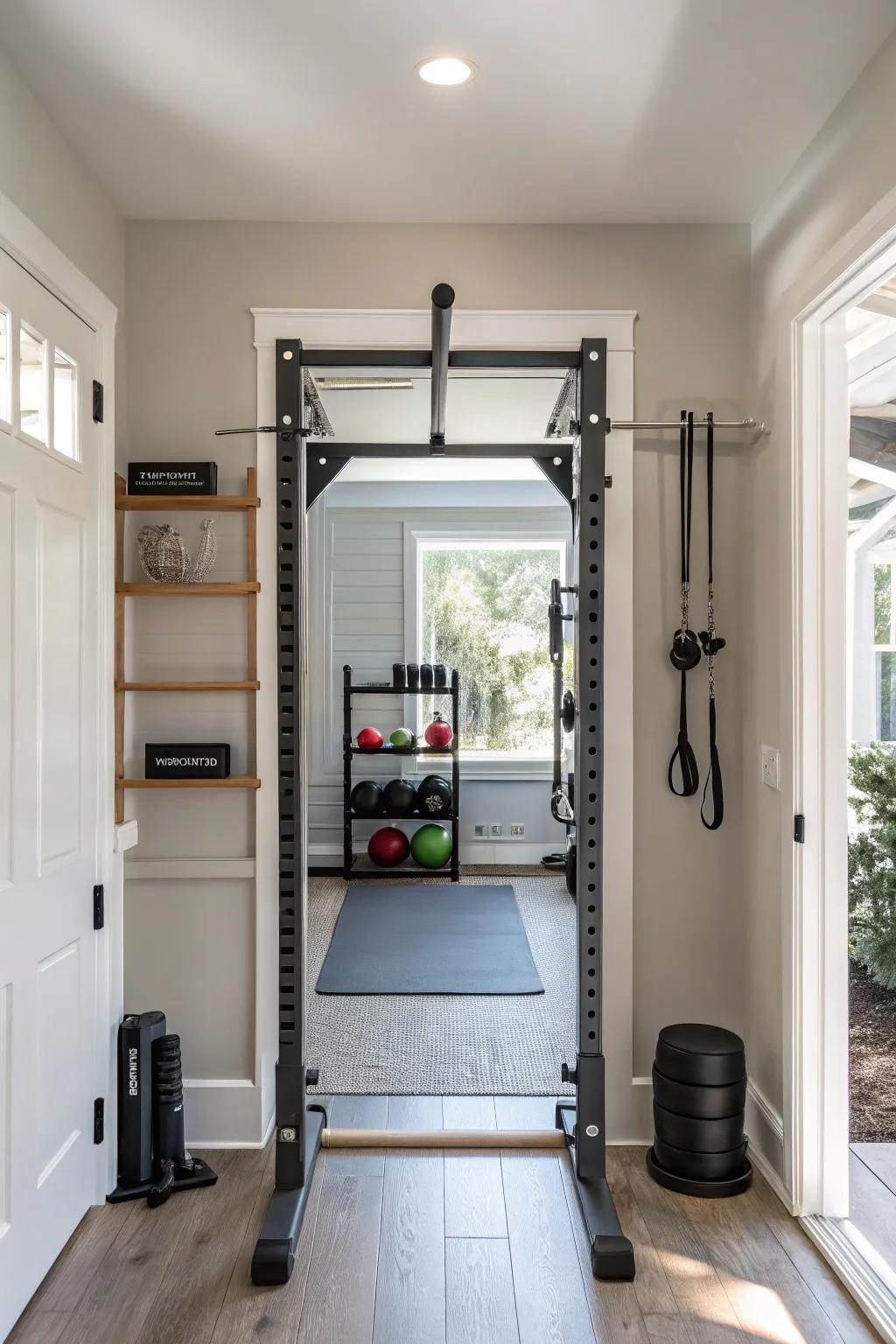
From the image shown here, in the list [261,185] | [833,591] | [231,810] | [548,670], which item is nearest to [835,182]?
[833,591]

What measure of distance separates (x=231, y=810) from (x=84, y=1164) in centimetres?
97

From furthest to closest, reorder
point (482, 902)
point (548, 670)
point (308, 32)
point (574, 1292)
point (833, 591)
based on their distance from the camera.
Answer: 1. point (548, 670)
2. point (482, 902)
3. point (833, 591)
4. point (574, 1292)
5. point (308, 32)

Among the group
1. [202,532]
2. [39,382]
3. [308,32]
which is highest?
[308,32]

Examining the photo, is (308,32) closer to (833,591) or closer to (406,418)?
(833,591)

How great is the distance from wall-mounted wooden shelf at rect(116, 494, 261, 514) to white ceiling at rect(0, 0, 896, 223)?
2.73ft


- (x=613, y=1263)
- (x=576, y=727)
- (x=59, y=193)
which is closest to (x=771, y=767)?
(x=576, y=727)

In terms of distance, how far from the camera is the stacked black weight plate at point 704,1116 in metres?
2.54

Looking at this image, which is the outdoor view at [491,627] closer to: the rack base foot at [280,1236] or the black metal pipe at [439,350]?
the black metal pipe at [439,350]

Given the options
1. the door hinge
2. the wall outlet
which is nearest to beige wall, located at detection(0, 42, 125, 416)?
the door hinge

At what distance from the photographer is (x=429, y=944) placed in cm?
486

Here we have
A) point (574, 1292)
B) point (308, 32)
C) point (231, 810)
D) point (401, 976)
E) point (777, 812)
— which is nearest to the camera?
point (308, 32)

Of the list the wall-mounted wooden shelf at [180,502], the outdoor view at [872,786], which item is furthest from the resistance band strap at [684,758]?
the wall-mounted wooden shelf at [180,502]

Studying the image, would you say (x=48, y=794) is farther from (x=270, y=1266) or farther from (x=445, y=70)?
(x=445, y=70)

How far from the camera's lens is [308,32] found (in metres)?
1.97
